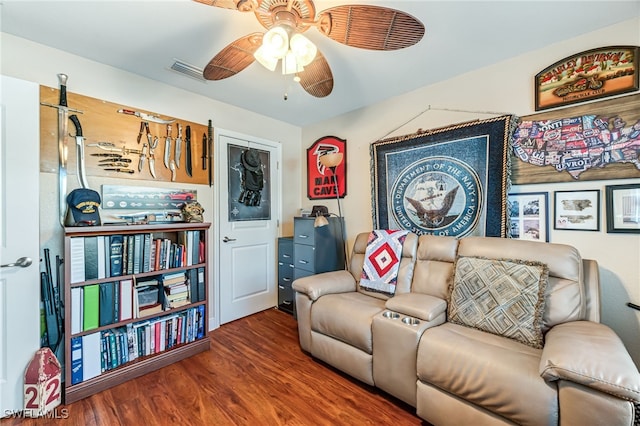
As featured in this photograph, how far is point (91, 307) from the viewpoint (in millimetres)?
1790

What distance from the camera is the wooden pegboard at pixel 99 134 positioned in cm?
186

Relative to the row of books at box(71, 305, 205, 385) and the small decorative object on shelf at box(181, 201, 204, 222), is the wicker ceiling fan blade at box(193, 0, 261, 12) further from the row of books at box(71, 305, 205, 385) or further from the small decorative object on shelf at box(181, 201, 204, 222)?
the row of books at box(71, 305, 205, 385)

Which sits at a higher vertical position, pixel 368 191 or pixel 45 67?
pixel 45 67

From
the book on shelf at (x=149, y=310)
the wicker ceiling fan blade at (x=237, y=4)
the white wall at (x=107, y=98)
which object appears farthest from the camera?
the book on shelf at (x=149, y=310)

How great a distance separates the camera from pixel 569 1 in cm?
149

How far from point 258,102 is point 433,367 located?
2.80 meters

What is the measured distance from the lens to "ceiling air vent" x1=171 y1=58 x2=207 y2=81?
2.09 metres

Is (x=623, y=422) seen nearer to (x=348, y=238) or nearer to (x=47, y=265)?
(x=348, y=238)

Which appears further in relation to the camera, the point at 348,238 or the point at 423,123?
the point at 348,238

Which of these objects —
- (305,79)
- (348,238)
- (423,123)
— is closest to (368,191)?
(348,238)

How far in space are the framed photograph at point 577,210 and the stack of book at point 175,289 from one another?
296 centimetres

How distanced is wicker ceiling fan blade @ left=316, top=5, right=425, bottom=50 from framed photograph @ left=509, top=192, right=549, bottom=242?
148 centimetres

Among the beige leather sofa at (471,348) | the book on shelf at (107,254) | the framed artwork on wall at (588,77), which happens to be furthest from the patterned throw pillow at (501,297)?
the book on shelf at (107,254)

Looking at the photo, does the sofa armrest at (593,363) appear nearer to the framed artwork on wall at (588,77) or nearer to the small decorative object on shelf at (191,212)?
the framed artwork on wall at (588,77)
